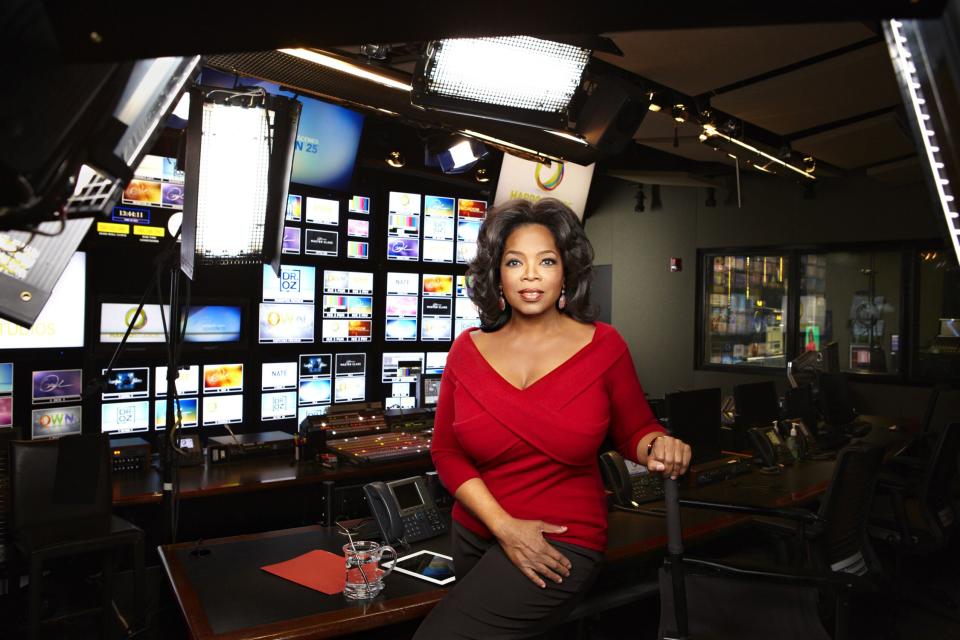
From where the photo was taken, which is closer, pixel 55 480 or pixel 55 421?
pixel 55 480

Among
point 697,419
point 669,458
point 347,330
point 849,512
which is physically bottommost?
point 849,512

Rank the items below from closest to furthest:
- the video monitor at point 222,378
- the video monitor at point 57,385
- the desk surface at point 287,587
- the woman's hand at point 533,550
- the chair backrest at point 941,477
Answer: the woman's hand at point 533,550 → the desk surface at point 287,587 → the chair backrest at point 941,477 → the video monitor at point 57,385 → the video monitor at point 222,378

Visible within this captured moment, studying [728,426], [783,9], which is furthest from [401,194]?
[783,9]

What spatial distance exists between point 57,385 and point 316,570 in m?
3.65

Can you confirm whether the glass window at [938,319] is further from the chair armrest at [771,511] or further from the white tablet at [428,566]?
the white tablet at [428,566]

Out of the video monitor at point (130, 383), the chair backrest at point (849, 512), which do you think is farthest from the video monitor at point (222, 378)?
the chair backrest at point (849, 512)

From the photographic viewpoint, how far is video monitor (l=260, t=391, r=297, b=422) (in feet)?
20.2

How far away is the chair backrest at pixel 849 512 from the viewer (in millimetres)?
2992

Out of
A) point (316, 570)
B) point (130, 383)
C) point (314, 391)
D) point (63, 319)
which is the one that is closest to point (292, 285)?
point (314, 391)

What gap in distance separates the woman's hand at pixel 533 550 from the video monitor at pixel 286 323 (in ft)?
16.1

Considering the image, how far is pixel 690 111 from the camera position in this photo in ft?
15.2

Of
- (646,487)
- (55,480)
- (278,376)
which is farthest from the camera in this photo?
(278,376)

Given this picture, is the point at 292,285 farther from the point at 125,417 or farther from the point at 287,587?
the point at 287,587

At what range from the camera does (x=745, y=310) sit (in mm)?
8094
